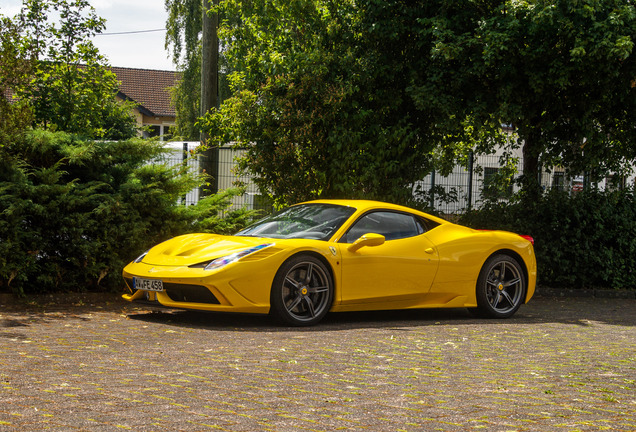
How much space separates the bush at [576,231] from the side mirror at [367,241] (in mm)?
5637

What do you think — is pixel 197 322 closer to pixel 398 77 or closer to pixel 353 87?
pixel 353 87

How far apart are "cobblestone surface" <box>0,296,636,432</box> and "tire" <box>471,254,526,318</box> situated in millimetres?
605

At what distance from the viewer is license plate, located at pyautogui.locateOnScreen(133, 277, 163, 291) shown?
7867 mm

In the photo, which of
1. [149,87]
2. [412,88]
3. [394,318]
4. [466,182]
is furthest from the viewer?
[149,87]

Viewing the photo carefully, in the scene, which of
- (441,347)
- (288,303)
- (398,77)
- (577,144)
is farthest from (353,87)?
(441,347)

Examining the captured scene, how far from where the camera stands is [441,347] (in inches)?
276

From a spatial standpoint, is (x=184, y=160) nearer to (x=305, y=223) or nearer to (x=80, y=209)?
(x=80, y=209)

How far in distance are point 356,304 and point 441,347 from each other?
1644 mm

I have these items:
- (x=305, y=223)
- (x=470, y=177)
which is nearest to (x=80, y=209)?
(x=305, y=223)

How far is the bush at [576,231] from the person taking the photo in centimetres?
1350

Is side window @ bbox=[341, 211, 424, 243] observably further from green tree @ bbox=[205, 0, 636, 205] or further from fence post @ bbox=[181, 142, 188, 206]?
fence post @ bbox=[181, 142, 188, 206]

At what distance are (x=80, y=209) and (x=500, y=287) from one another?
16.8 feet

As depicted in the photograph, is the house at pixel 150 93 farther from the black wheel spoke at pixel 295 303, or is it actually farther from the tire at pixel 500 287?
the black wheel spoke at pixel 295 303

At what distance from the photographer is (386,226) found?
904 centimetres
